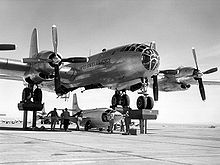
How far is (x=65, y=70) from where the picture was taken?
30.1 metres

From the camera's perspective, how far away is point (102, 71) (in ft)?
90.2

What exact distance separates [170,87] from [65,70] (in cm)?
1287

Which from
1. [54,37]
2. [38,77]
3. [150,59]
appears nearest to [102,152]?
[150,59]

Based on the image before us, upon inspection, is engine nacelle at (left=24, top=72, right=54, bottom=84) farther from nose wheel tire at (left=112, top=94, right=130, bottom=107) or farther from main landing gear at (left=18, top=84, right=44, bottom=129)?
nose wheel tire at (left=112, top=94, right=130, bottom=107)

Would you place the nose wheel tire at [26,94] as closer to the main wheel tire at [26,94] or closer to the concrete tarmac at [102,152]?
the main wheel tire at [26,94]

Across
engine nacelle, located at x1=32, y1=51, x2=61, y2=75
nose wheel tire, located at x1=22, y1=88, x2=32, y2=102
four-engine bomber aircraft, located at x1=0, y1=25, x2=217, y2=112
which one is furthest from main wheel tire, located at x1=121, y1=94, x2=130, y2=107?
nose wheel tire, located at x1=22, y1=88, x2=32, y2=102

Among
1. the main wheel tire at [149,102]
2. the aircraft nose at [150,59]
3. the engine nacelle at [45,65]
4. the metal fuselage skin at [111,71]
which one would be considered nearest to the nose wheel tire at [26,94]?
the metal fuselage skin at [111,71]

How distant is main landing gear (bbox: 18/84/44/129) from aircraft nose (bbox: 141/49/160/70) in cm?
1147

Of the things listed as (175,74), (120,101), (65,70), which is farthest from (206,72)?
(65,70)

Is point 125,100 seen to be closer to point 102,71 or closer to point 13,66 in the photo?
point 102,71

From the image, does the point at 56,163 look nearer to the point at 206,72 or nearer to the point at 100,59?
the point at 100,59

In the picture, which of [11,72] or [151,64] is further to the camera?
[11,72]

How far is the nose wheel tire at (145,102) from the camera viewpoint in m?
25.2

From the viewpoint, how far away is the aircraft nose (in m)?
24.1
